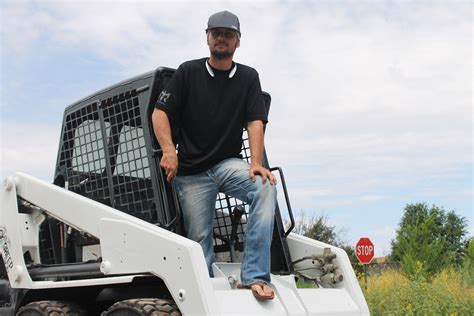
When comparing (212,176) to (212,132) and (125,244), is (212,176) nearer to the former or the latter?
(212,132)

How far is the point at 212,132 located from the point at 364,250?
11519mm

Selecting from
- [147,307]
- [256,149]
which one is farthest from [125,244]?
[256,149]

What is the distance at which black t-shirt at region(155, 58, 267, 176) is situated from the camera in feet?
17.4

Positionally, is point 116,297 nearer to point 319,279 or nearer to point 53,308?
point 53,308

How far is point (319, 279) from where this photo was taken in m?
5.81

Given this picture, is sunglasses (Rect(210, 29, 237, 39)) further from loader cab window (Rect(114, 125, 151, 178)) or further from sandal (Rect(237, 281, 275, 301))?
sandal (Rect(237, 281, 275, 301))

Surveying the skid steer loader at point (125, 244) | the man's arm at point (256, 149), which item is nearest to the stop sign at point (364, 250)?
the skid steer loader at point (125, 244)

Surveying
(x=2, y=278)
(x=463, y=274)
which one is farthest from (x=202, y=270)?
(x=463, y=274)

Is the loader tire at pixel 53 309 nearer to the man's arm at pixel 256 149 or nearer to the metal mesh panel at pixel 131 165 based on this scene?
the metal mesh panel at pixel 131 165

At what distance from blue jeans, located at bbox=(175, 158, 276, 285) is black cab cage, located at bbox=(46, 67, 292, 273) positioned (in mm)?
123

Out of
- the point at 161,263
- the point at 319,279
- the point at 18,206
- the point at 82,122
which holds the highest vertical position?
the point at 82,122

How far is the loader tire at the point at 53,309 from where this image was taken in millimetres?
5242

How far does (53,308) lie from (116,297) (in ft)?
Result: 1.73

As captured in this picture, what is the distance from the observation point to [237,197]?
17.2ft
